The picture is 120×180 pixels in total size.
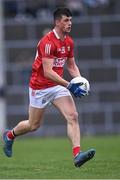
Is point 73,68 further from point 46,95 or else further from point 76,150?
point 76,150

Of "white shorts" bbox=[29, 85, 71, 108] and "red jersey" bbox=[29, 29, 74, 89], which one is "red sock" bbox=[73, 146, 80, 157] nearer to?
"white shorts" bbox=[29, 85, 71, 108]

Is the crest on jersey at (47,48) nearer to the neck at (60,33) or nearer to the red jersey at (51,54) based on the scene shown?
the red jersey at (51,54)

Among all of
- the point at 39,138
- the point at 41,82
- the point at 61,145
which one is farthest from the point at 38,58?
the point at 39,138

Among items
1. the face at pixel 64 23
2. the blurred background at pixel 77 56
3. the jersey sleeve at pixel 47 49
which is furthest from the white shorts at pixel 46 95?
the blurred background at pixel 77 56

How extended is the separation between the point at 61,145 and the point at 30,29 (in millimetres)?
6660

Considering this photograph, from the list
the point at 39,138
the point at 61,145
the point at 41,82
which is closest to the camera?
the point at 41,82

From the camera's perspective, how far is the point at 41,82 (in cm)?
1391

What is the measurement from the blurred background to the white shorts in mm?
12083

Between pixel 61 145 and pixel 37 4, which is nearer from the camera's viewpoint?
pixel 61 145

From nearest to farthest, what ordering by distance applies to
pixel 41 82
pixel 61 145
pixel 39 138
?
pixel 41 82
pixel 61 145
pixel 39 138

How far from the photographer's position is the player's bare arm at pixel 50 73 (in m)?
13.3

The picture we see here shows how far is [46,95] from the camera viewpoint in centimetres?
1389

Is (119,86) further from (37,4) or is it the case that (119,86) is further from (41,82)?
(41,82)

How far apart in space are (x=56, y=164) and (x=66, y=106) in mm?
1284
